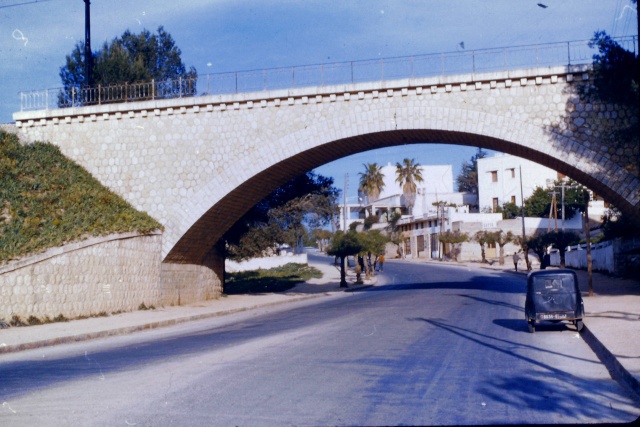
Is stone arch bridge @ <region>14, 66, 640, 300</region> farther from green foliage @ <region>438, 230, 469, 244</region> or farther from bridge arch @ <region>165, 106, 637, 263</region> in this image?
green foliage @ <region>438, 230, 469, 244</region>

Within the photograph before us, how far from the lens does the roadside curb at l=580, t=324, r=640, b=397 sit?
773 cm

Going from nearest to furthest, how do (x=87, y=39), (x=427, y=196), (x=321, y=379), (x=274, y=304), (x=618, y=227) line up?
(x=321, y=379) < (x=274, y=304) < (x=87, y=39) < (x=618, y=227) < (x=427, y=196)

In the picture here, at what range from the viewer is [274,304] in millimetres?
26125

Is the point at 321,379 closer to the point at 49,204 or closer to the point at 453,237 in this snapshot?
the point at 49,204

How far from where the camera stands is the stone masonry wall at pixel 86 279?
16.9m

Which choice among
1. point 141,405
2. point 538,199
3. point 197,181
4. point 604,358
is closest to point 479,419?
point 141,405

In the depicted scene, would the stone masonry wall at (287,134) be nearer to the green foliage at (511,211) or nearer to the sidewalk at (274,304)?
the sidewalk at (274,304)

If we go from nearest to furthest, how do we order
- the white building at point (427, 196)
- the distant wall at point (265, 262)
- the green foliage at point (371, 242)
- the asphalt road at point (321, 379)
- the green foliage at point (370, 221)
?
the asphalt road at point (321, 379) → the green foliage at point (371, 242) → the distant wall at point (265, 262) → the white building at point (427, 196) → the green foliage at point (370, 221)

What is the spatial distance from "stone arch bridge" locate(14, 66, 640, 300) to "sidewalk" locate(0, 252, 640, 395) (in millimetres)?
2984

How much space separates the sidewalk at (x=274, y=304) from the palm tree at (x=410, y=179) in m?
54.0

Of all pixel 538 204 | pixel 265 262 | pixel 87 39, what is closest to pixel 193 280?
pixel 87 39

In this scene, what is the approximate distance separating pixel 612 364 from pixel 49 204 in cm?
1719

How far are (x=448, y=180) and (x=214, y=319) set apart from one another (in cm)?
7203

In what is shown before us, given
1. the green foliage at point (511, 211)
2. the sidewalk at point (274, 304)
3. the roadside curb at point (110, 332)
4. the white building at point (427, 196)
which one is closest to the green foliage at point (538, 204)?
the green foliage at point (511, 211)
